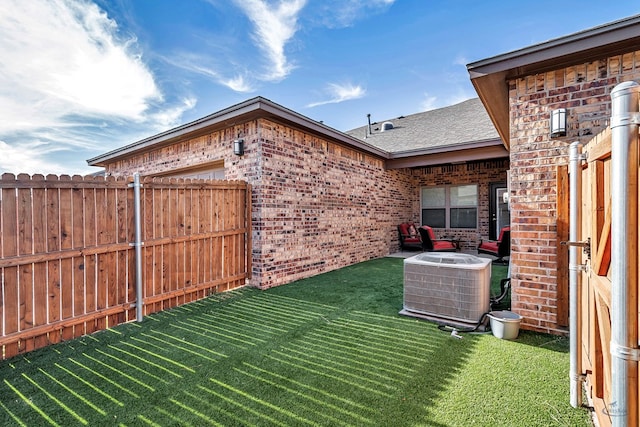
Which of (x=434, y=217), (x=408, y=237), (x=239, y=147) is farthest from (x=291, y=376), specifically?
(x=434, y=217)

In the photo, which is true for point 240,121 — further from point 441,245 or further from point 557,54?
point 441,245

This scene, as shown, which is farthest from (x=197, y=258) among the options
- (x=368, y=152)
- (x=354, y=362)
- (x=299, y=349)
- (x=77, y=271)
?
(x=368, y=152)

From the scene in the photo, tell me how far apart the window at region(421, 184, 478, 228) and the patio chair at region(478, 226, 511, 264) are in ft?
5.57

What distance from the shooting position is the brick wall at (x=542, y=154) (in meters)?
3.04

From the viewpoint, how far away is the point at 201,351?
291cm

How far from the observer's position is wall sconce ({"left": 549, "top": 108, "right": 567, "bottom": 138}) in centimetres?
310

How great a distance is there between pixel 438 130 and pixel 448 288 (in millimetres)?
7749

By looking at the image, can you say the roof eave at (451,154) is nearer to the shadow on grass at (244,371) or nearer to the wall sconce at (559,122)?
the wall sconce at (559,122)

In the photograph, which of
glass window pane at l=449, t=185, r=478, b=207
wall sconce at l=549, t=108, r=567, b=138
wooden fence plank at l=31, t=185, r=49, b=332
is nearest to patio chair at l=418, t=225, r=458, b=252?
glass window pane at l=449, t=185, r=478, b=207

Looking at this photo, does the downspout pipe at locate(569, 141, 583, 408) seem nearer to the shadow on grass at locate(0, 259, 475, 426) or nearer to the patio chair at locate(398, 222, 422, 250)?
the shadow on grass at locate(0, 259, 475, 426)

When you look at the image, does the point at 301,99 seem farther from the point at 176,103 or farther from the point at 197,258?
the point at 197,258

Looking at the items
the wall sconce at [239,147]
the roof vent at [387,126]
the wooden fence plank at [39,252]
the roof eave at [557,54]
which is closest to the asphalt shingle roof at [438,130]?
the roof vent at [387,126]

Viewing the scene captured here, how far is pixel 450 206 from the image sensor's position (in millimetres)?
10180

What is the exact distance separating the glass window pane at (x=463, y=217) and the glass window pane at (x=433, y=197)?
0.49m
